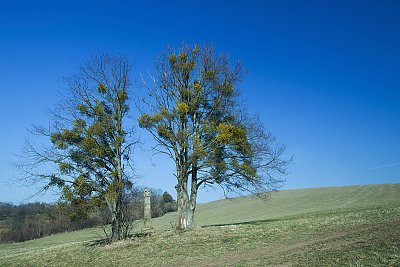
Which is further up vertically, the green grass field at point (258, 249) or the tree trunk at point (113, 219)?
the tree trunk at point (113, 219)

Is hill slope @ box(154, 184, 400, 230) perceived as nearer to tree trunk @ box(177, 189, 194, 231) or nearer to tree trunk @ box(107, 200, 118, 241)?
tree trunk @ box(177, 189, 194, 231)

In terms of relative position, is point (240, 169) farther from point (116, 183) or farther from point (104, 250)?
point (104, 250)

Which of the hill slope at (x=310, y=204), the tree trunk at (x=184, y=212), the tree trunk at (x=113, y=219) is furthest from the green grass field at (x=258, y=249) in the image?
the hill slope at (x=310, y=204)

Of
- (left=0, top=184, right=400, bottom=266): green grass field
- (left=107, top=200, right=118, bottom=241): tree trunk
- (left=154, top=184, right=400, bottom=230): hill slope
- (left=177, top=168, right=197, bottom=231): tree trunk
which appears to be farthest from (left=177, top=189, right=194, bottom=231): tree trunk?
(left=154, top=184, right=400, bottom=230): hill slope

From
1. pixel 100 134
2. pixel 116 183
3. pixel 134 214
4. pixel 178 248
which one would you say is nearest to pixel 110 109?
pixel 100 134

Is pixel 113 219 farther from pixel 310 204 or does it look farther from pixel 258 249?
pixel 310 204

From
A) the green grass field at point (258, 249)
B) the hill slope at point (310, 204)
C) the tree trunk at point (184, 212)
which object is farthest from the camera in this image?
the hill slope at point (310, 204)

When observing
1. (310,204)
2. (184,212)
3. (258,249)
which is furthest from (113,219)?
(310,204)

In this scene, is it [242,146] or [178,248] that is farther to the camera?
[242,146]

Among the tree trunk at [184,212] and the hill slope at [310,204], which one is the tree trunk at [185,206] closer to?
the tree trunk at [184,212]

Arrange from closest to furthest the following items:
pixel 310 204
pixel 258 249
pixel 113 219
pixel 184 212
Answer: pixel 258 249
pixel 113 219
pixel 184 212
pixel 310 204

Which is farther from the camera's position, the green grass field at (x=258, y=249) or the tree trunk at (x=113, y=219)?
the tree trunk at (x=113, y=219)

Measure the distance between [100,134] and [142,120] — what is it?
2635 mm

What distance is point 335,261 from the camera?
32.0 feet
